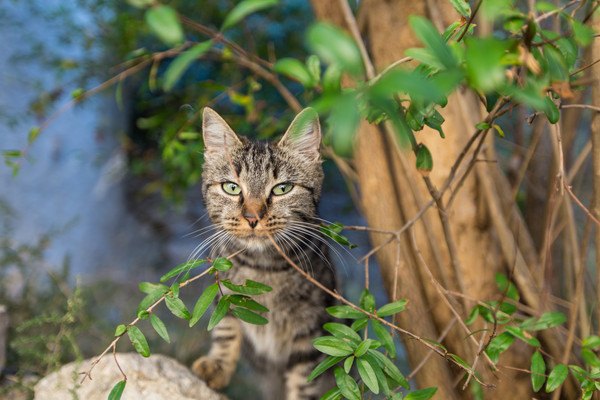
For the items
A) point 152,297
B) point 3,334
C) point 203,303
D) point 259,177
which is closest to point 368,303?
point 203,303

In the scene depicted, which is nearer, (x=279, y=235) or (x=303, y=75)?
(x=303, y=75)

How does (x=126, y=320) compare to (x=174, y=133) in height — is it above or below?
below

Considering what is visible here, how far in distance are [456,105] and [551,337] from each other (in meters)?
0.85

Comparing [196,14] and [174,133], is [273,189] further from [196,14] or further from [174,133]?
[196,14]

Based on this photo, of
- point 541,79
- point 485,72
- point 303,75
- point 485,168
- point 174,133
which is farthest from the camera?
point 174,133

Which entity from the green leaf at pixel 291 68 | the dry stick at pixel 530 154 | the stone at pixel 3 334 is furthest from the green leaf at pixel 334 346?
the stone at pixel 3 334

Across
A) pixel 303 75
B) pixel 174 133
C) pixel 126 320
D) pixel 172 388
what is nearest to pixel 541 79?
pixel 303 75

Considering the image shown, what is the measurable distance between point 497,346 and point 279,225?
724mm

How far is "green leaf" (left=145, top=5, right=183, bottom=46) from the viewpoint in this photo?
2.92 ft

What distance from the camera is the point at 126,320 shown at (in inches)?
126

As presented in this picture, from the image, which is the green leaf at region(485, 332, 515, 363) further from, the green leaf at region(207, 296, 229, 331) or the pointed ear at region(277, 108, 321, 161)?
the pointed ear at region(277, 108, 321, 161)

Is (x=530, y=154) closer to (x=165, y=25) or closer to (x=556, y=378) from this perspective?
(x=556, y=378)

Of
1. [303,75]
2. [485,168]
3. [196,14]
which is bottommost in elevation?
[485,168]

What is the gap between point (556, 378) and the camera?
1440mm
